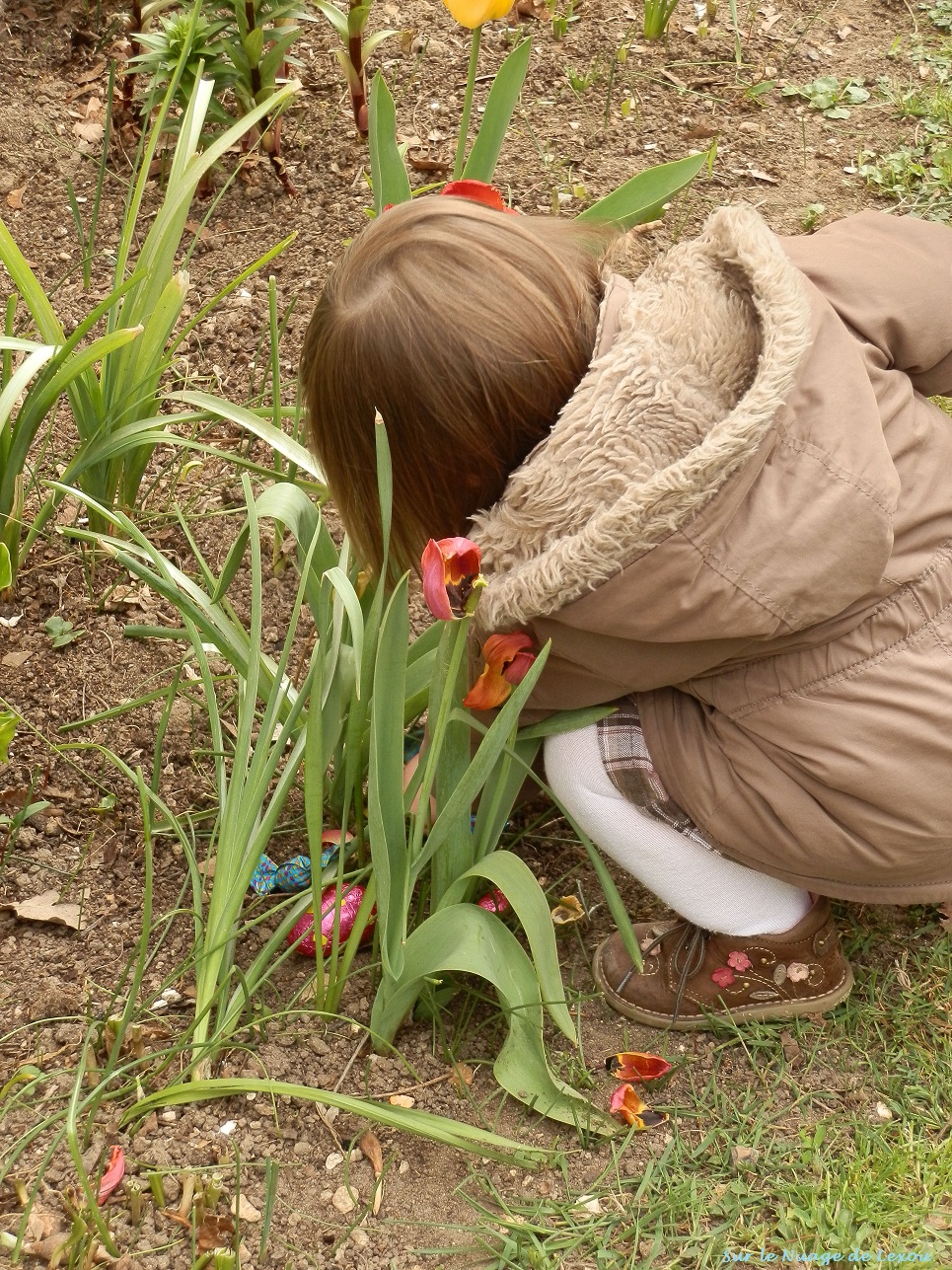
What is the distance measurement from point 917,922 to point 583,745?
22.2 inches

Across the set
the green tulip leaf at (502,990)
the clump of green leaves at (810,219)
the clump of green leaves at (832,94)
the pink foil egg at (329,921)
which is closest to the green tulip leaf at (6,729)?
the pink foil egg at (329,921)

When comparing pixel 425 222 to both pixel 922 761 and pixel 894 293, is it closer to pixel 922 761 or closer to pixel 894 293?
pixel 894 293

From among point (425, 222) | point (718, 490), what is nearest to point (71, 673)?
point (425, 222)

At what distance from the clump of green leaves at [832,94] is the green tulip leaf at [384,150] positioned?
55.0 inches

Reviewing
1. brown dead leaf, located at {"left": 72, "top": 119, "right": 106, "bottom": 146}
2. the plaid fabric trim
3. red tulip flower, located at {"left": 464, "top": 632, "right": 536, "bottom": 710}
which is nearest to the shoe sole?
the plaid fabric trim

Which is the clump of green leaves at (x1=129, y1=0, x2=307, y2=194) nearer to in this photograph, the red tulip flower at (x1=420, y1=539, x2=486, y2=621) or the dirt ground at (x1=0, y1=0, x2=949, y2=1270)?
the dirt ground at (x1=0, y1=0, x2=949, y2=1270)

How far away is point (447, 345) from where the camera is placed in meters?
1.19

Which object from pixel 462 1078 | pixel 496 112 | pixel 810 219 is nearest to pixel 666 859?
pixel 462 1078

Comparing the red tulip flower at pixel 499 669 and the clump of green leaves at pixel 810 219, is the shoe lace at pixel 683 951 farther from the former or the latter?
the clump of green leaves at pixel 810 219

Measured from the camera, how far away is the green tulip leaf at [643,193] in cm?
169

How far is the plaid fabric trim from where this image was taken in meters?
1.44

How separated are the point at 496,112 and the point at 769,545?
86 centimetres

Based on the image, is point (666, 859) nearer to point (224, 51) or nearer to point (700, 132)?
point (224, 51)

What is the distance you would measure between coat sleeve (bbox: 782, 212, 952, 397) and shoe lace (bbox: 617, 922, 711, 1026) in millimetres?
743
